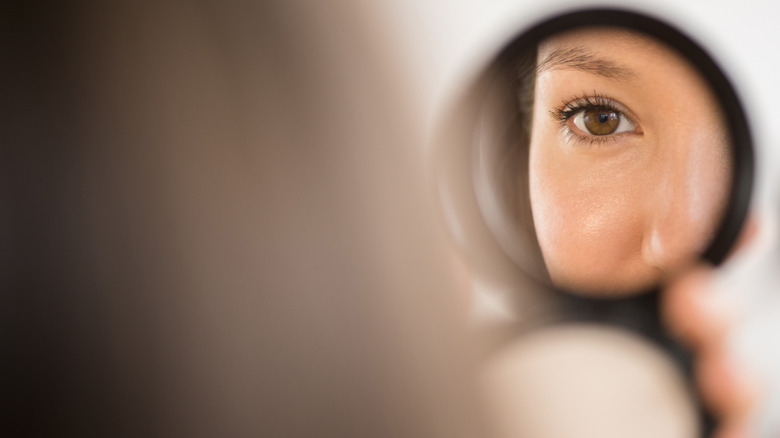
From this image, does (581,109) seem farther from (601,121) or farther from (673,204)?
(673,204)

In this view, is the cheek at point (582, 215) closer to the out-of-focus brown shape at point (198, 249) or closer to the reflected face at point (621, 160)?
the reflected face at point (621, 160)

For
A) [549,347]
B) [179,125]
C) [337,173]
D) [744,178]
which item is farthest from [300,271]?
[744,178]

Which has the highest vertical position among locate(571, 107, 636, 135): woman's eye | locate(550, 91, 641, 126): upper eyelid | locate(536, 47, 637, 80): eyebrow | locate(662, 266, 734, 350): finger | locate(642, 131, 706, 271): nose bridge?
locate(536, 47, 637, 80): eyebrow

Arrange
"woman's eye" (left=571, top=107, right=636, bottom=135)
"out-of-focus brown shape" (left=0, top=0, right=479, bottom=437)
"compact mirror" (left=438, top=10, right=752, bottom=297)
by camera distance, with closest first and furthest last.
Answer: "compact mirror" (left=438, top=10, right=752, bottom=297) → "woman's eye" (left=571, top=107, right=636, bottom=135) → "out-of-focus brown shape" (left=0, top=0, right=479, bottom=437)

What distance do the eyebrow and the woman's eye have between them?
0.05 metres

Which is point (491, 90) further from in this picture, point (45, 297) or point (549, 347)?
point (45, 297)

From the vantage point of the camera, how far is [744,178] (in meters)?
0.57

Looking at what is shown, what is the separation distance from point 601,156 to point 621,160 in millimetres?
25

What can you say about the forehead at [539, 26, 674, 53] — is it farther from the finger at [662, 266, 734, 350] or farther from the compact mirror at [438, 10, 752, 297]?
the finger at [662, 266, 734, 350]

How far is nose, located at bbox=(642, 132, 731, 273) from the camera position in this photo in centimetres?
60

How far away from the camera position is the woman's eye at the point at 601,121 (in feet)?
2.27

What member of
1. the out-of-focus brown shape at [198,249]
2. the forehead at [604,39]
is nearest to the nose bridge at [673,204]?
the forehead at [604,39]

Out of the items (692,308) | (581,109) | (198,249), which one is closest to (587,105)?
(581,109)

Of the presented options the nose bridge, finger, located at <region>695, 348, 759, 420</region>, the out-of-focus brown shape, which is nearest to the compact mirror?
the nose bridge
